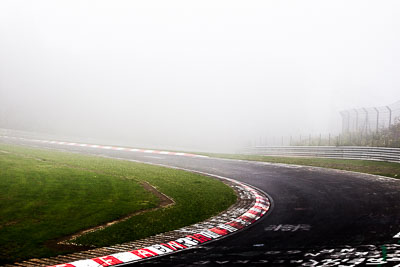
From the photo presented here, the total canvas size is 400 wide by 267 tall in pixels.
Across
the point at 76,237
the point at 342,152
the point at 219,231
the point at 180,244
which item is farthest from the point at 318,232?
the point at 342,152

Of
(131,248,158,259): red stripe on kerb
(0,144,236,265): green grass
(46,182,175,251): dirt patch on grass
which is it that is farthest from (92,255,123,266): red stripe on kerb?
(0,144,236,265): green grass

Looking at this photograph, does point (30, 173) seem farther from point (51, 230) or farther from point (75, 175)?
point (51, 230)

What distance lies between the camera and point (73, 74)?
76.8m

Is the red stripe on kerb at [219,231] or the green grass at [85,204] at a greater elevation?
the green grass at [85,204]

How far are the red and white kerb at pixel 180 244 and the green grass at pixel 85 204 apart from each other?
70 centimetres

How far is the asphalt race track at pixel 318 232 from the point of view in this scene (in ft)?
19.3

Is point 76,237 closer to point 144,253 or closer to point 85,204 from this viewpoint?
point 144,253

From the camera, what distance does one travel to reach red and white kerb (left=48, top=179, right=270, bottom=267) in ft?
19.9

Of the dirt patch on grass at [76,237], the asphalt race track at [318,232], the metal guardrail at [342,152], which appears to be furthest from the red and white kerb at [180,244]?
the metal guardrail at [342,152]

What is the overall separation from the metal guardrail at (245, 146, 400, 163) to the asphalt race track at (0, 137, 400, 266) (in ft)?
21.4

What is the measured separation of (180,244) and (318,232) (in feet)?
9.48

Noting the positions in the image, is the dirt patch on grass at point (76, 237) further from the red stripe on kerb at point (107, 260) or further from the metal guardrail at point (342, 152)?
the metal guardrail at point (342, 152)

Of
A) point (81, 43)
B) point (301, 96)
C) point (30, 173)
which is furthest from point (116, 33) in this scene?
point (30, 173)

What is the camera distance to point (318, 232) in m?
7.45
